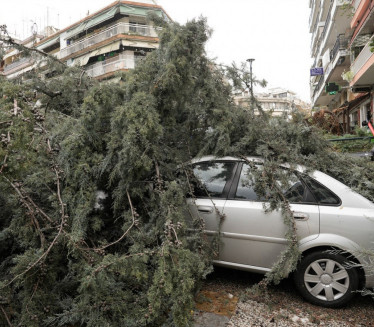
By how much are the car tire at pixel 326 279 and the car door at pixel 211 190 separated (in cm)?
96

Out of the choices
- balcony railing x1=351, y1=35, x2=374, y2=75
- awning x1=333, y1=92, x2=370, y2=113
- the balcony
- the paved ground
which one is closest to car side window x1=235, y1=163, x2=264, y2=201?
the paved ground

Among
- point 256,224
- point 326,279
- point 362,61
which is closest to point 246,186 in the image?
point 256,224

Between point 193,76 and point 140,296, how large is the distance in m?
2.35

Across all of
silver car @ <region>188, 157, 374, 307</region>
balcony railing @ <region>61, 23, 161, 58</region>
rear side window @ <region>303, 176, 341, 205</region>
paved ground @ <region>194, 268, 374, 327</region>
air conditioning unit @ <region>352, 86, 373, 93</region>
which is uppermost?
balcony railing @ <region>61, 23, 161, 58</region>

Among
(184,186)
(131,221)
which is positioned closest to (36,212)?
(131,221)

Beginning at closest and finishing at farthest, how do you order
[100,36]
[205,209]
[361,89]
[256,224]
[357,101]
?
[256,224] < [205,209] < [361,89] < [357,101] < [100,36]

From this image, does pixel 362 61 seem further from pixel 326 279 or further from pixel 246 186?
pixel 326 279

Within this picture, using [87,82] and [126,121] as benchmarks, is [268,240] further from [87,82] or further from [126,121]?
[87,82]

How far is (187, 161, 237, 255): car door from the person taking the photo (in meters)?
3.18

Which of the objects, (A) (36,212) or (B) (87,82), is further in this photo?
(B) (87,82)

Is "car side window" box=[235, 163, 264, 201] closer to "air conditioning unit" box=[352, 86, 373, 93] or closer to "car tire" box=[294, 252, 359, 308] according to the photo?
"car tire" box=[294, 252, 359, 308]

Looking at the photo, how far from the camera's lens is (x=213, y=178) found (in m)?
3.34

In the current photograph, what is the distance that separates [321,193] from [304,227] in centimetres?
38

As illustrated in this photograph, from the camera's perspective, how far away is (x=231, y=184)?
3.23 meters
